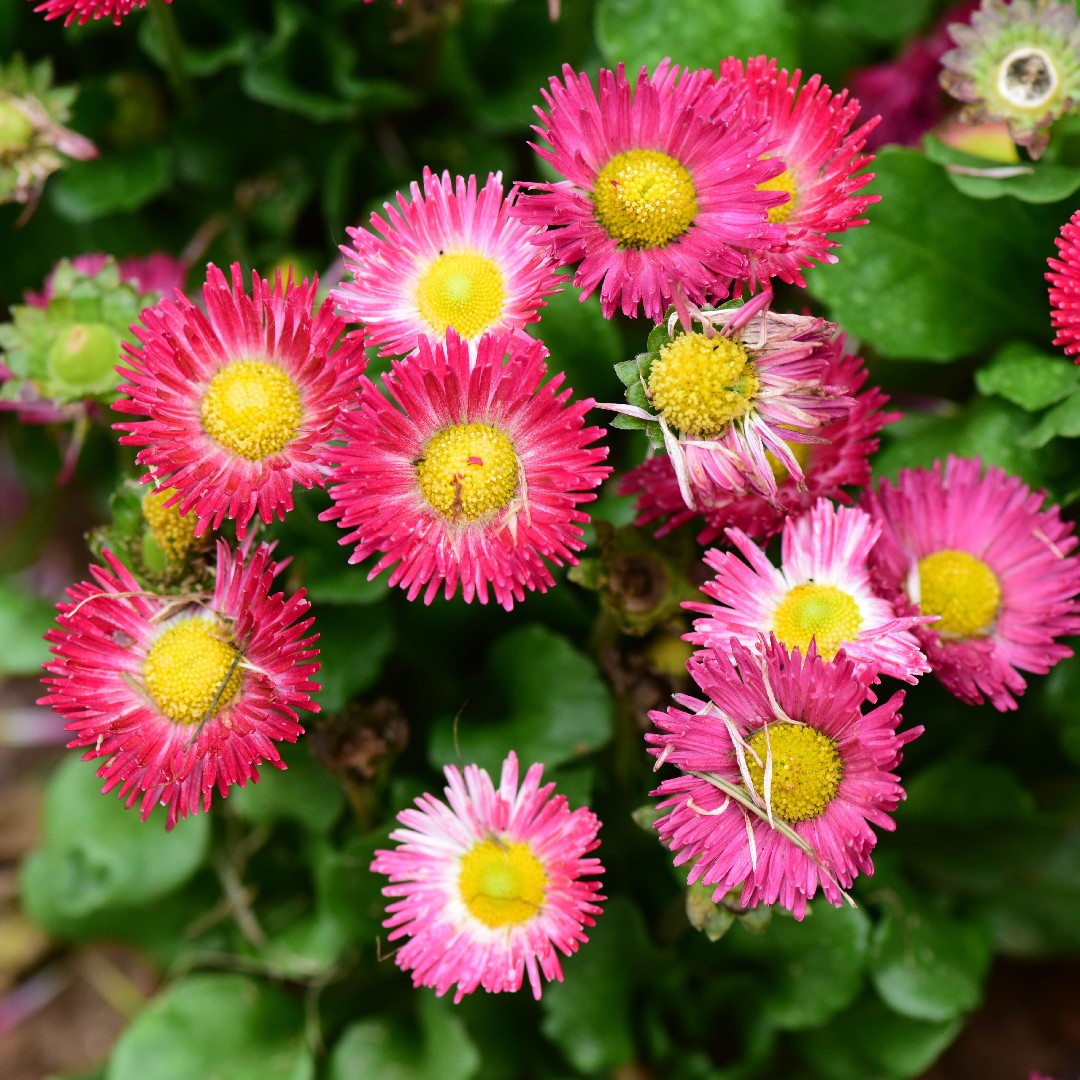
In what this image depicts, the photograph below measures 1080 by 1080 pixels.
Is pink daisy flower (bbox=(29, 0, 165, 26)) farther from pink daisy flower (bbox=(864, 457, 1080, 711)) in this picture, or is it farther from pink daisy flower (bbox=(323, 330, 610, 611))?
pink daisy flower (bbox=(864, 457, 1080, 711))

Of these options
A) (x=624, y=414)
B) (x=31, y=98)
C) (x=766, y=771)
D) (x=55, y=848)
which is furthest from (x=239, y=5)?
(x=766, y=771)

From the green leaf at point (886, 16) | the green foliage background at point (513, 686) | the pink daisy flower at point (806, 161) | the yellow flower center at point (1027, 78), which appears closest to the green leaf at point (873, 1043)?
the green foliage background at point (513, 686)

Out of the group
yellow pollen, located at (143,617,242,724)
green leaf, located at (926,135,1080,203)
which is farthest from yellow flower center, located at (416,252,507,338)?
green leaf, located at (926,135,1080,203)

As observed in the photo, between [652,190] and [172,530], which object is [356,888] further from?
[652,190]

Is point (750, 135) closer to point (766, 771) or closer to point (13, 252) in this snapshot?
point (766, 771)

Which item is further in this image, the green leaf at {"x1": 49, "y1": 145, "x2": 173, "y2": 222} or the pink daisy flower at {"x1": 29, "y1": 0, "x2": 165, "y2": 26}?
the green leaf at {"x1": 49, "y1": 145, "x2": 173, "y2": 222}

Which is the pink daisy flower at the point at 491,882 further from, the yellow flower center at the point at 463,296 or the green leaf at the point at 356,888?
the yellow flower center at the point at 463,296
